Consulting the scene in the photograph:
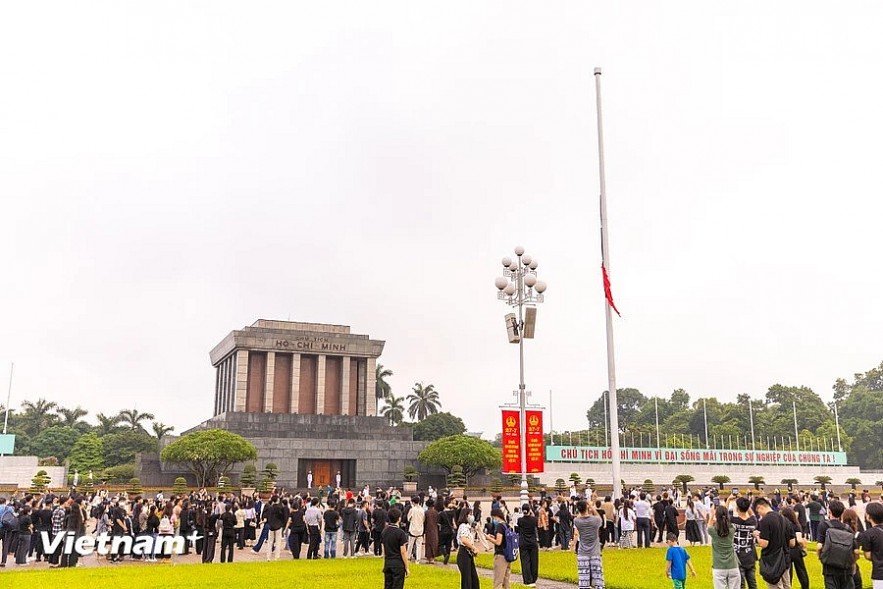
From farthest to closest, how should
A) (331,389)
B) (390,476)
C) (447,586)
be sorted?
(331,389) < (390,476) < (447,586)

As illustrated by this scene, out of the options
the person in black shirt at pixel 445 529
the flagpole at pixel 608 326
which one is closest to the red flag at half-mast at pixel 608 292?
the flagpole at pixel 608 326

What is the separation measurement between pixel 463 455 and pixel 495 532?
1577 inches

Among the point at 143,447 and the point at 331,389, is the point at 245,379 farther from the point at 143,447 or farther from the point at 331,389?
the point at 143,447

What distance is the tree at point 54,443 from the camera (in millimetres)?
72812

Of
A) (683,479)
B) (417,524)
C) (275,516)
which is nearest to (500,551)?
(417,524)

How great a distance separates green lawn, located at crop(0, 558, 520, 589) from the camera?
49.0 ft

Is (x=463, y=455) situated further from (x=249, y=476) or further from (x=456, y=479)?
(x=249, y=476)

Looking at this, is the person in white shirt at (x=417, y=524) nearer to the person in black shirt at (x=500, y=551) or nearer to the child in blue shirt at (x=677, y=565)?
the person in black shirt at (x=500, y=551)

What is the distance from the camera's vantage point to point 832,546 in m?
9.45

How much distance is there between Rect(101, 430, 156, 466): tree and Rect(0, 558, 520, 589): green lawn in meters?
57.2

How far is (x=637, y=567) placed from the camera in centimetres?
1741

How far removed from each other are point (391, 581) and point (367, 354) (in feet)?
199

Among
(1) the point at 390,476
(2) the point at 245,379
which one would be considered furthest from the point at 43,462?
(1) the point at 390,476

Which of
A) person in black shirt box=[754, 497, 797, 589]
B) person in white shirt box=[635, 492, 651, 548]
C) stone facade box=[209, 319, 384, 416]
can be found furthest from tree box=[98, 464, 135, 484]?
person in black shirt box=[754, 497, 797, 589]
